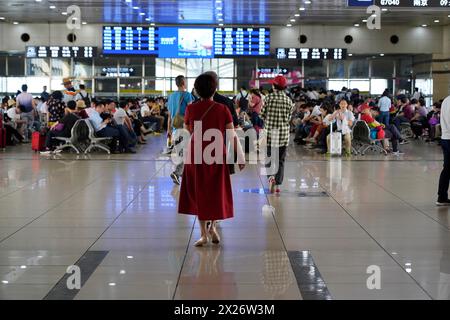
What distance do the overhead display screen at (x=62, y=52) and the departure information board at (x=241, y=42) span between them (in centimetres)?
531

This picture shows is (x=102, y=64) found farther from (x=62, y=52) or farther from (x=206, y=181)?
(x=206, y=181)

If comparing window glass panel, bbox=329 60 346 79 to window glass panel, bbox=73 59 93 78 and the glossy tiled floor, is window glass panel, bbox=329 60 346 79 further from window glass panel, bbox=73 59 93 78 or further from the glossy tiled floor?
the glossy tiled floor

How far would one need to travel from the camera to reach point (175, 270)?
6488 mm

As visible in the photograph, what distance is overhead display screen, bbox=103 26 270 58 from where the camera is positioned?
3009 centimetres

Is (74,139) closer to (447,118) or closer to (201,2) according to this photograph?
(201,2)

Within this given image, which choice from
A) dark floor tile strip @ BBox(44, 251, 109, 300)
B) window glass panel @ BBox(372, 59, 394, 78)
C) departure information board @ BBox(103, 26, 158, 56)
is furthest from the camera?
window glass panel @ BBox(372, 59, 394, 78)

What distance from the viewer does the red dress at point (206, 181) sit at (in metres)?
7.39

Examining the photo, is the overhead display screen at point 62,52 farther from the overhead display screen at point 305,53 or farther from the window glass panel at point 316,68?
the window glass panel at point 316,68

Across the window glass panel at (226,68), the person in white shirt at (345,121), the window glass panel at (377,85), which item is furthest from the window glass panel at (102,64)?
the person in white shirt at (345,121)

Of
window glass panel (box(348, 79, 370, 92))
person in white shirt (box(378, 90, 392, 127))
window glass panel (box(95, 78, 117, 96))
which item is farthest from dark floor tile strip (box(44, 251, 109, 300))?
window glass panel (box(348, 79, 370, 92))

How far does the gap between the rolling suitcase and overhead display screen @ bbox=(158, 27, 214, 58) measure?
13.2 metres

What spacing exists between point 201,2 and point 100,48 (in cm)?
929
